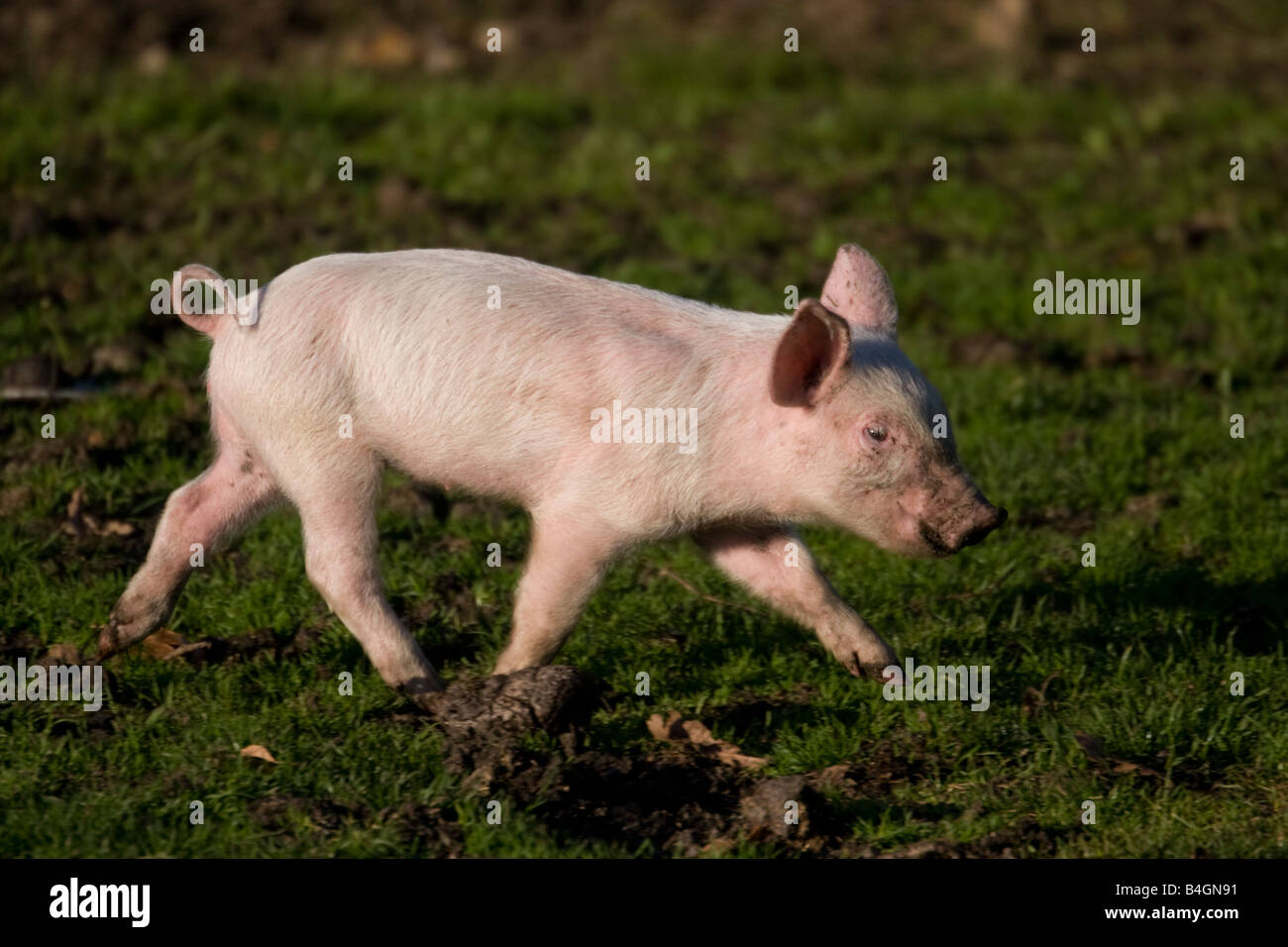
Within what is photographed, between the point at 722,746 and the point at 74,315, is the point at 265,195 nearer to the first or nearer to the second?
the point at 74,315

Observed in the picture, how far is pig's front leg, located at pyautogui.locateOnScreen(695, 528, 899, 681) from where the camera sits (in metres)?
4.95

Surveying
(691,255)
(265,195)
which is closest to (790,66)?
(691,255)

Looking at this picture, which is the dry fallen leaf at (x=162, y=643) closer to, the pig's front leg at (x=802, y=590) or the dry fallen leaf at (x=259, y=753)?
the dry fallen leaf at (x=259, y=753)

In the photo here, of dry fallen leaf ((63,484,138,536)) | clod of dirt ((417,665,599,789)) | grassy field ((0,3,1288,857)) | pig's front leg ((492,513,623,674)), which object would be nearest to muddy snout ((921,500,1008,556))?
grassy field ((0,3,1288,857))

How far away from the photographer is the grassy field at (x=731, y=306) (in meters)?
4.40

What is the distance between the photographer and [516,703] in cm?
452

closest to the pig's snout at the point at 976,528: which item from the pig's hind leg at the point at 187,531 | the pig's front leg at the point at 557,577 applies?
the pig's front leg at the point at 557,577

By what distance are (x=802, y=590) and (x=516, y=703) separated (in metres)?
0.94

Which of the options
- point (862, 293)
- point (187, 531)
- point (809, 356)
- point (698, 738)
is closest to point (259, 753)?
point (187, 531)

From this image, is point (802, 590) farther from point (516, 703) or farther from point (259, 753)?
point (259, 753)

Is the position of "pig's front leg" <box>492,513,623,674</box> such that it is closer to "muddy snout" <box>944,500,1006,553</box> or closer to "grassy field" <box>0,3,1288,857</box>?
"grassy field" <box>0,3,1288,857</box>

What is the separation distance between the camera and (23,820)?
13.3 ft

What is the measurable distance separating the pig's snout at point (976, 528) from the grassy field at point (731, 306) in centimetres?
59
